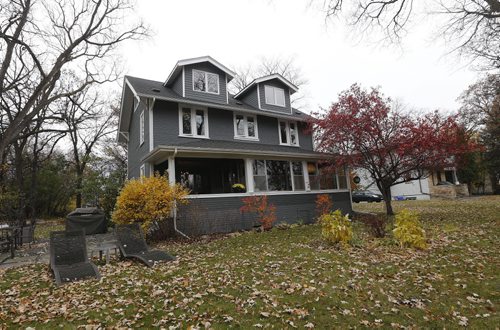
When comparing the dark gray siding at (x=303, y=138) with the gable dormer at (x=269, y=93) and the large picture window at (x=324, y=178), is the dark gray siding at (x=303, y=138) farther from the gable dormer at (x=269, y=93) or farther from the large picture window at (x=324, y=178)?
the large picture window at (x=324, y=178)

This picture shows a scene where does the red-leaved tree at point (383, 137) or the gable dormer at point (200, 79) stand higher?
the gable dormer at point (200, 79)

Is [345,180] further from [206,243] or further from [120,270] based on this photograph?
[120,270]

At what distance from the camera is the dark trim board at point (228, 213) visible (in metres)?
11.8

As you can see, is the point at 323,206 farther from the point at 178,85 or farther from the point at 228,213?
the point at 178,85

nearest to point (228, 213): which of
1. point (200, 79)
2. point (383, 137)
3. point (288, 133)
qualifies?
point (288, 133)

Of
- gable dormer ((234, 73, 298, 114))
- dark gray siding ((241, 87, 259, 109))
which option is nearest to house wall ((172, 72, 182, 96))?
gable dormer ((234, 73, 298, 114))

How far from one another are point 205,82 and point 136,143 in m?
5.60

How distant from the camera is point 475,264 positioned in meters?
5.87

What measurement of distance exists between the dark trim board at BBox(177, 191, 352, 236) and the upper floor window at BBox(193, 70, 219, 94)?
6.34 m

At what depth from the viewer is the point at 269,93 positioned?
18.1 meters

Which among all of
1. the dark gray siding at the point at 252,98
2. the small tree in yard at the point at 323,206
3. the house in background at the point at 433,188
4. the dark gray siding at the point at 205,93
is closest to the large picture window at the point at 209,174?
the dark gray siding at the point at 205,93

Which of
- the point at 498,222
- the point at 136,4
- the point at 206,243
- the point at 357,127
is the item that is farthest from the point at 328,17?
the point at 136,4

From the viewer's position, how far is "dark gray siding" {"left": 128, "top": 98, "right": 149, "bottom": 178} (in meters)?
14.3

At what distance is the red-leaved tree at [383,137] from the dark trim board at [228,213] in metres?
3.06
